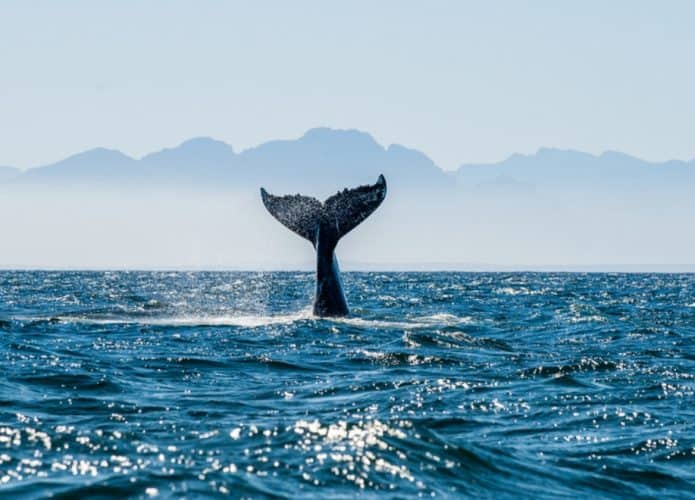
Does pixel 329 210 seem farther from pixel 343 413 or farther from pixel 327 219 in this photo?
pixel 343 413

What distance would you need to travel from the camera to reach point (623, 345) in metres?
18.3

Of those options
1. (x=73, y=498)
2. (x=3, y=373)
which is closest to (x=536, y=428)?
(x=73, y=498)

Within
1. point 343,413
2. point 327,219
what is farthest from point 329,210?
point 343,413

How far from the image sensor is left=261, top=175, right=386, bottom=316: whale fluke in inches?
822

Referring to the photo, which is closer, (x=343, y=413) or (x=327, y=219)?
(x=343, y=413)

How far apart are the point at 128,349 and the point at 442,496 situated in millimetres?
9809

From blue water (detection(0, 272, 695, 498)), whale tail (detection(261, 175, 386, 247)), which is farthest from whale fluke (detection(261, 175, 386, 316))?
blue water (detection(0, 272, 695, 498))

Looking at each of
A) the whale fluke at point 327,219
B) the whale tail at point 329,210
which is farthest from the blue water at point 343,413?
the whale tail at point 329,210

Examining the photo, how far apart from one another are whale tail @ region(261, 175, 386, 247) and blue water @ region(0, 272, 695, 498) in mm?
2279

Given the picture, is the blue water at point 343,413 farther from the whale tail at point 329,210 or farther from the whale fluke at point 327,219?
the whale tail at point 329,210

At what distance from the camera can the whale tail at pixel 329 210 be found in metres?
20.8

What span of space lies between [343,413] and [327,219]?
11.0m

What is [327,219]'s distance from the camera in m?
21.3

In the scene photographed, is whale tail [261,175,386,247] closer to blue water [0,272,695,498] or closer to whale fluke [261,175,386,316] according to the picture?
whale fluke [261,175,386,316]
